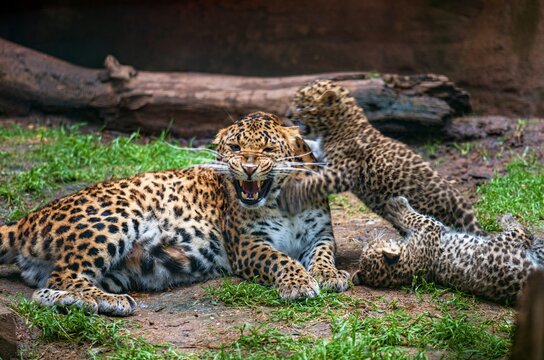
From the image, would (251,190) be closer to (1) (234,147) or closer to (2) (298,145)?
(1) (234,147)

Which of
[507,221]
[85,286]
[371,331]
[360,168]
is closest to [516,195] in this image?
[507,221]

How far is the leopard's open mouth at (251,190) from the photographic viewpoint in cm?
841

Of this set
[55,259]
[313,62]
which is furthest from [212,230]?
[313,62]

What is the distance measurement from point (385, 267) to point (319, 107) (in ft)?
8.28

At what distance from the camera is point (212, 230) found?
8750mm

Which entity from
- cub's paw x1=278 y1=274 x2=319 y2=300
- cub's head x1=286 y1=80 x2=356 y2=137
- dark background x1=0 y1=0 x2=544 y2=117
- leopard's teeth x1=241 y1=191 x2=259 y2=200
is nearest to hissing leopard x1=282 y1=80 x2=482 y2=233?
cub's head x1=286 y1=80 x2=356 y2=137

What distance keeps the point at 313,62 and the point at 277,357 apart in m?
10.9

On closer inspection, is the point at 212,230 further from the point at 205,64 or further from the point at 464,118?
the point at 205,64

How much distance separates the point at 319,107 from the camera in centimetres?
974

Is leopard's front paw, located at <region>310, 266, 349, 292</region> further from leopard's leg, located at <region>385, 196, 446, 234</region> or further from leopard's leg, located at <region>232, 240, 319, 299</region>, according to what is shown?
leopard's leg, located at <region>385, 196, 446, 234</region>

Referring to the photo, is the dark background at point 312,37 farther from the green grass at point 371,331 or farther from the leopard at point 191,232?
the green grass at point 371,331

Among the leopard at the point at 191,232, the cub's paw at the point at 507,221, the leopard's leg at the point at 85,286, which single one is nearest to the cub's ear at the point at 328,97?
the leopard at the point at 191,232

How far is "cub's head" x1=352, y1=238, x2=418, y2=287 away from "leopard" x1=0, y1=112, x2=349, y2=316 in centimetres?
27

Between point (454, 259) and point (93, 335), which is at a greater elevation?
point (454, 259)
